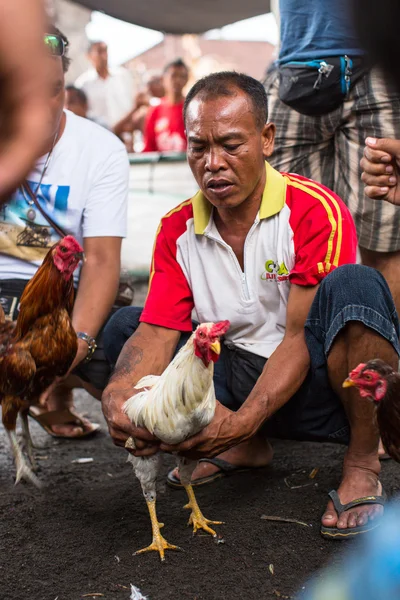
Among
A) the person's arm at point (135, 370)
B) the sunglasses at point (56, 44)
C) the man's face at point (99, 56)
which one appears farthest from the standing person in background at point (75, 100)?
the person's arm at point (135, 370)

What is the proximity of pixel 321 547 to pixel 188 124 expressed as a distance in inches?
66.8

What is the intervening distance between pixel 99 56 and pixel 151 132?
45.6 inches

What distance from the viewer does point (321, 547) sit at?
268cm

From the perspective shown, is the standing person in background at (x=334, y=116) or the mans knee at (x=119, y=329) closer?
the mans knee at (x=119, y=329)

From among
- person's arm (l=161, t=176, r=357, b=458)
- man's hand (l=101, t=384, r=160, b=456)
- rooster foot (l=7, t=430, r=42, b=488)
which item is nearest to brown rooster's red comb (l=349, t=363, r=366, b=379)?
person's arm (l=161, t=176, r=357, b=458)

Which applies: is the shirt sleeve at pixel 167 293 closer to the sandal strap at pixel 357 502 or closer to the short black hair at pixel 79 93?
the sandal strap at pixel 357 502

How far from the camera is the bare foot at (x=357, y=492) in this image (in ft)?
9.01

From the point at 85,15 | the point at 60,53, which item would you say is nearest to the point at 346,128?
the point at 60,53

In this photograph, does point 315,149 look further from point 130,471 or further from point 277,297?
point 130,471

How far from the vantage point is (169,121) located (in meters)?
8.20

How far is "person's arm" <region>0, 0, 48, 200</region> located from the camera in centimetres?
138

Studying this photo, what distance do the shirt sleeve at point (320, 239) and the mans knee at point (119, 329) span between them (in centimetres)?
72

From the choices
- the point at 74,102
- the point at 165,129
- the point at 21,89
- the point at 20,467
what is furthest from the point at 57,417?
the point at 165,129

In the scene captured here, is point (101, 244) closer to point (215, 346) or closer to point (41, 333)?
point (41, 333)
